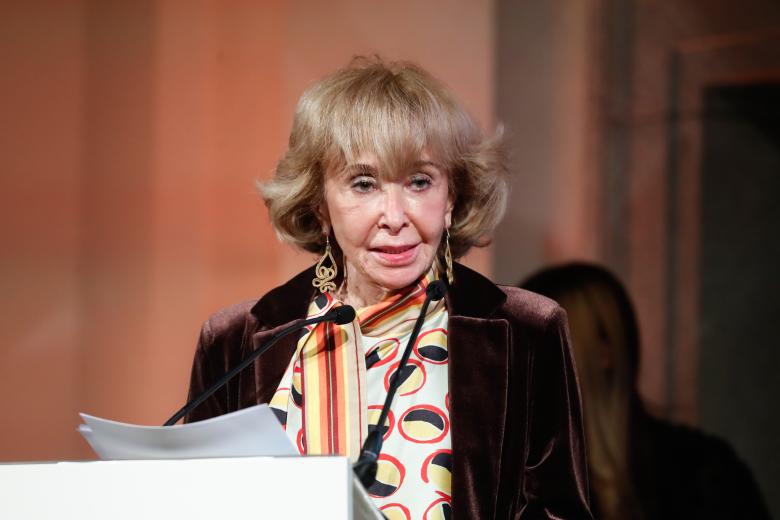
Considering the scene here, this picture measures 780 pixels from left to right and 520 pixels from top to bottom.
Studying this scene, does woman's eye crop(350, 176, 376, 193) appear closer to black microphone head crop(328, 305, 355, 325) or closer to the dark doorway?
black microphone head crop(328, 305, 355, 325)

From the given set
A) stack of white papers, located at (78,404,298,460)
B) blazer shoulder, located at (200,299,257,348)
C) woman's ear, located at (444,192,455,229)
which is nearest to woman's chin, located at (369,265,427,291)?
woman's ear, located at (444,192,455,229)

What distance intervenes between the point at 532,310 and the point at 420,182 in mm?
250

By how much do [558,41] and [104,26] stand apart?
1538 millimetres

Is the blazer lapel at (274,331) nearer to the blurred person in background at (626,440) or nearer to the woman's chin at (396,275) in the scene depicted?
the woman's chin at (396,275)

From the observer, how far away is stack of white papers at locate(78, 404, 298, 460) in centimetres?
111

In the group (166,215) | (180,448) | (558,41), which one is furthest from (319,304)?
(558,41)

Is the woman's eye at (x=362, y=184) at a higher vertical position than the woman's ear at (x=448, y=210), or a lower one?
higher

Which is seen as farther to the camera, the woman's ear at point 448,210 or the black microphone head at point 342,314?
the woman's ear at point 448,210

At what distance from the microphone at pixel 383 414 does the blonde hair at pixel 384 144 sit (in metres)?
0.17

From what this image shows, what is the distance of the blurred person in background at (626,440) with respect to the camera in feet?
9.58

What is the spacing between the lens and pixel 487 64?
3266mm

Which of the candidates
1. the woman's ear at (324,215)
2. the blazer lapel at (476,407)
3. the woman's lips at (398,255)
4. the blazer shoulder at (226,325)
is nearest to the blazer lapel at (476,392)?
the blazer lapel at (476,407)

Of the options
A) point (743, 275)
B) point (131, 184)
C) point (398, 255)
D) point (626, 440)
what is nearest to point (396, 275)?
point (398, 255)

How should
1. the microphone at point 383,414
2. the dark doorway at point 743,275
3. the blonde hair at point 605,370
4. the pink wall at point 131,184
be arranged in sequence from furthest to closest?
the dark doorway at point 743,275, the blonde hair at point 605,370, the pink wall at point 131,184, the microphone at point 383,414
